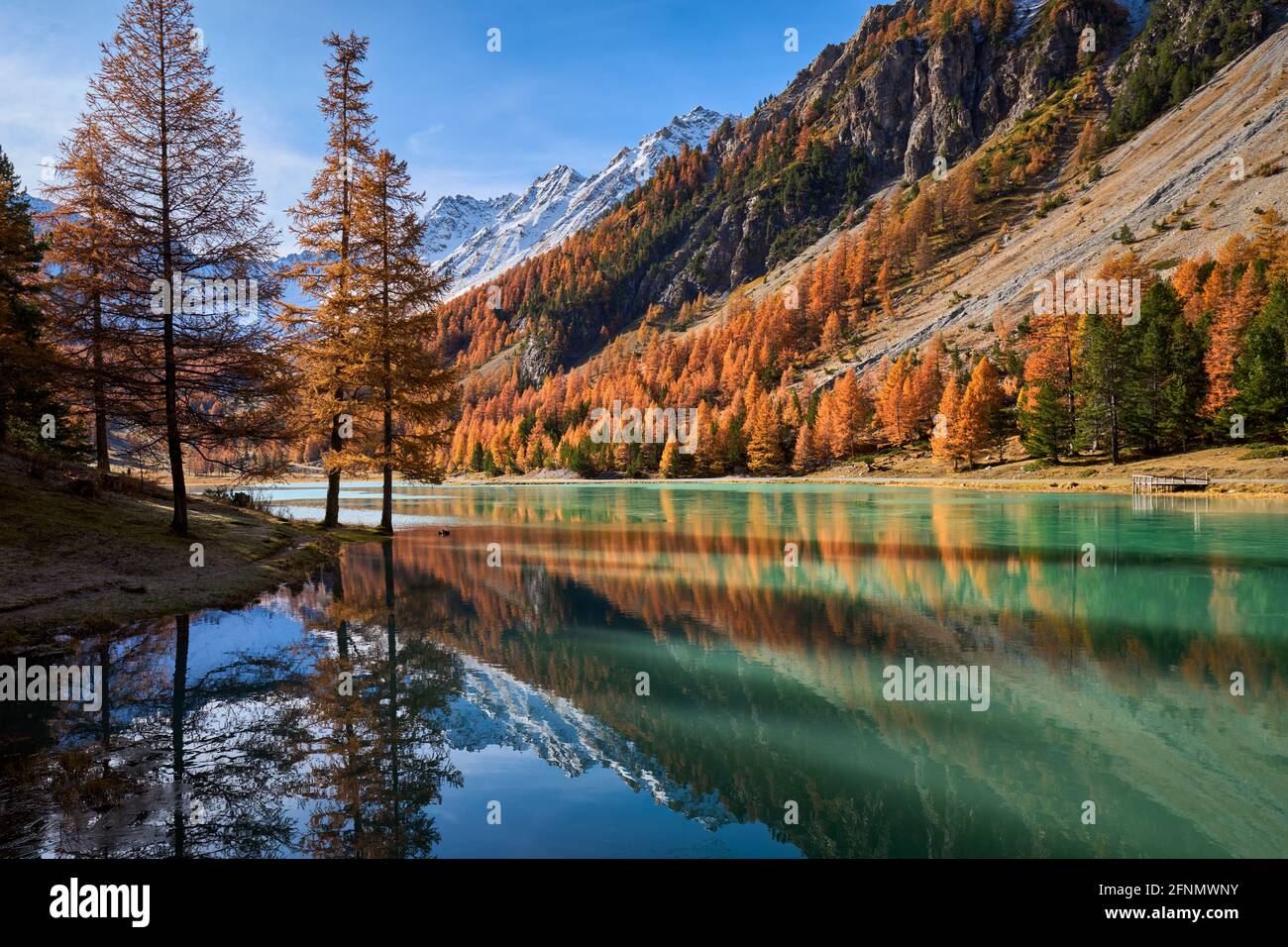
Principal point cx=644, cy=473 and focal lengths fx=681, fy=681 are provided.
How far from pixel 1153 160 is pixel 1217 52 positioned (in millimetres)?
67286

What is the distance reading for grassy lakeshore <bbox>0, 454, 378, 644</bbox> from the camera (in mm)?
13891

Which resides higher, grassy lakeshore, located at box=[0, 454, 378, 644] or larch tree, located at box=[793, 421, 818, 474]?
larch tree, located at box=[793, 421, 818, 474]

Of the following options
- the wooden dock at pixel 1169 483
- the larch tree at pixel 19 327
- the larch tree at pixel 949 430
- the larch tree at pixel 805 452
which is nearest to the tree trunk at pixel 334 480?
the larch tree at pixel 19 327

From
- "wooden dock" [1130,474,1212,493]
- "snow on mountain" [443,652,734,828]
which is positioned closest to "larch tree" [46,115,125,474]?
"snow on mountain" [443,652,734,828]

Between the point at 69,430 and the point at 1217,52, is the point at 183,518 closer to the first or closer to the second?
the point at 69,430

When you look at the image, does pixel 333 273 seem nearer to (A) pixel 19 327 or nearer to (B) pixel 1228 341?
(A) pixel 19 327

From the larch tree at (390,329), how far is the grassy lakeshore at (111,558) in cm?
646

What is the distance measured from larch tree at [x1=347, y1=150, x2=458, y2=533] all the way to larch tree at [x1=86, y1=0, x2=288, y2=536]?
7.46 meters

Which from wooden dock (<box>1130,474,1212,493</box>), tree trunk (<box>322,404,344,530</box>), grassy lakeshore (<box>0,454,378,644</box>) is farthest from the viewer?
wooden dock (<box>1130,474,1212,493</box>)

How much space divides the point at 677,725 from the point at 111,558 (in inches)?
631

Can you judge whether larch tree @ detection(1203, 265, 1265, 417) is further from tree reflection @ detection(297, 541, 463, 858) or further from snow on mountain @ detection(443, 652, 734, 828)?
tree reflection @ detection(297, 541, 463, 858)

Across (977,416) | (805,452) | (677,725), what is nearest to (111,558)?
(677,725)

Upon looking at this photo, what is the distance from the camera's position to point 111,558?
1720 cm
